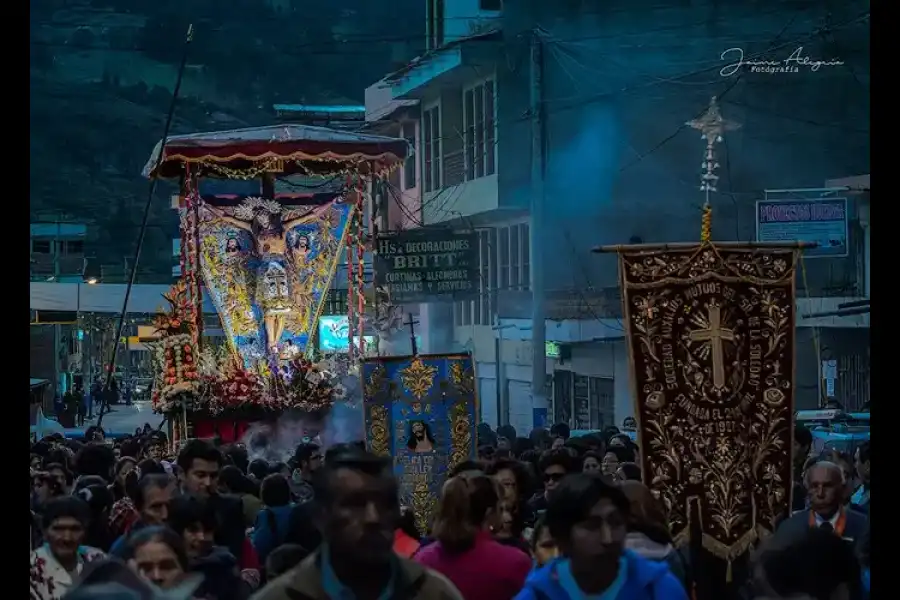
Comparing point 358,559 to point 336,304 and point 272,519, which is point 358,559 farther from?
point 336,304

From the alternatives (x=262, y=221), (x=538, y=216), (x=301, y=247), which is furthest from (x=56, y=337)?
(x=262, y=221)

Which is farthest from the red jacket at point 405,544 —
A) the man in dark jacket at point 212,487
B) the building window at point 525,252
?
the building window at point 525,252

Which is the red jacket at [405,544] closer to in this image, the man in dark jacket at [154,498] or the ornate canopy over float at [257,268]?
the man in dark jacket at [154,498]

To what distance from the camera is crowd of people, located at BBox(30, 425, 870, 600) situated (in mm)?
4270

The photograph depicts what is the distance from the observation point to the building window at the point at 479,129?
1106 inches

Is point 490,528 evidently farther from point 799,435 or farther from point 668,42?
point 668,42

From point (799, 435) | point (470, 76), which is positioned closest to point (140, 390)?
point (470, 76)

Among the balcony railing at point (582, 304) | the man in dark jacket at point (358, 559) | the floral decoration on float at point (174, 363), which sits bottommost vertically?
the man in dark jacket at point (358, 559)

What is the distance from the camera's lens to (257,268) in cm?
1923

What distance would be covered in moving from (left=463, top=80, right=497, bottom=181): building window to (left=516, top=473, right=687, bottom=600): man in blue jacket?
2303 centimetres

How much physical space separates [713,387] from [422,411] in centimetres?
329

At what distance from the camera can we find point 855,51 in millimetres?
27047

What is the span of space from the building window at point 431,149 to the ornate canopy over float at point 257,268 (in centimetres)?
1103

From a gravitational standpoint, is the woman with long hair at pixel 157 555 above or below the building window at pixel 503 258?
below
